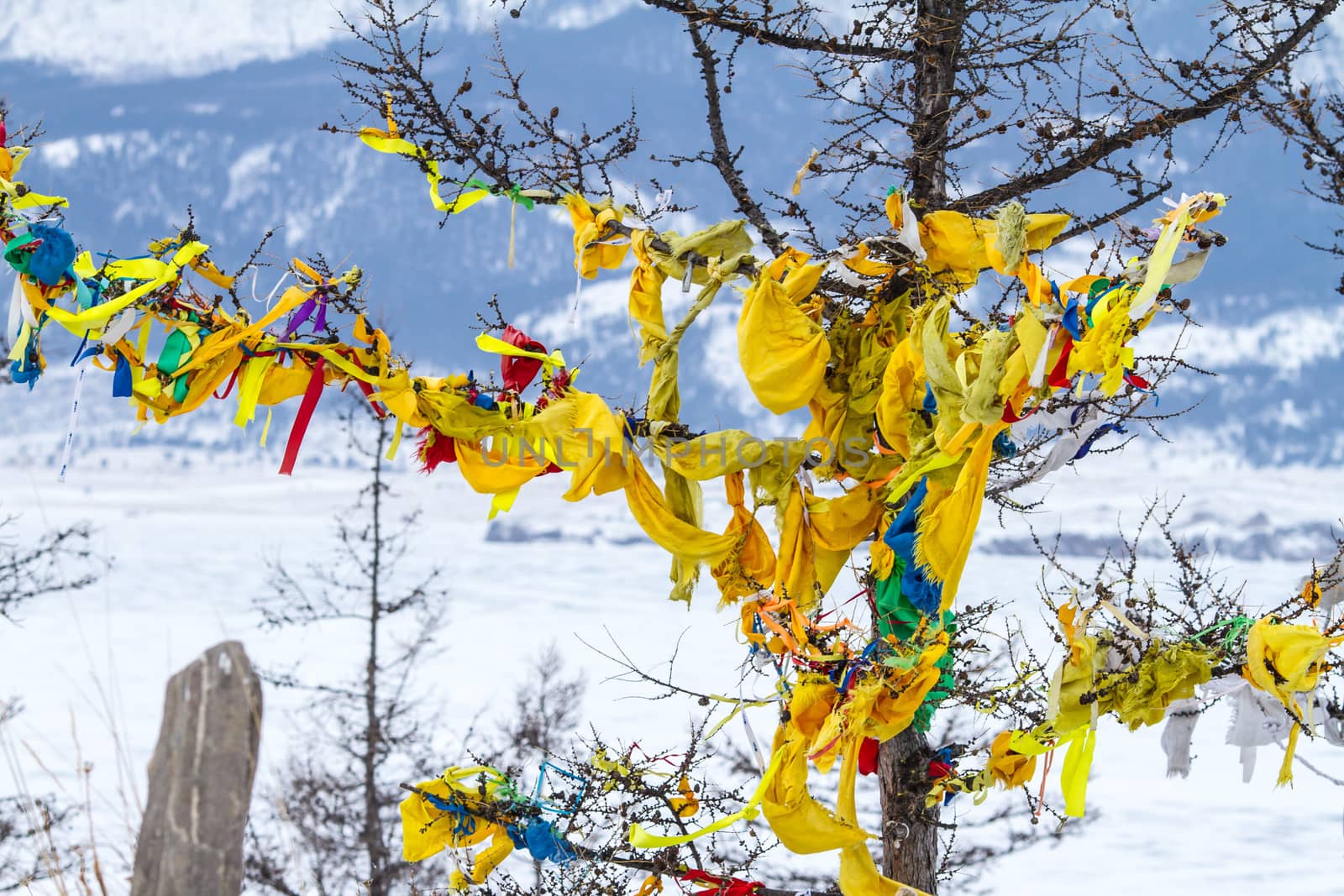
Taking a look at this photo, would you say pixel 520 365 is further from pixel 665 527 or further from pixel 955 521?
pixel 955 521

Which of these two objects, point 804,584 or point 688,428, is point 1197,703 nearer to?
point 804,584

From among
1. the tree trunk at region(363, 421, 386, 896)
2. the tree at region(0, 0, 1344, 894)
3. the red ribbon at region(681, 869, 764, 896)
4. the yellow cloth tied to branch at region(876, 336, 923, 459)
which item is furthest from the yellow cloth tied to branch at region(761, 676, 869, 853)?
the tree trunk at region(363, 421, 386, 896)

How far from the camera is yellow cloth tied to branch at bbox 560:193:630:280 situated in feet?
11.8

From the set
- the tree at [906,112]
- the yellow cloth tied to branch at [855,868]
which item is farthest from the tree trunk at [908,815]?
the yellow cloth tied to branch at [855,868]

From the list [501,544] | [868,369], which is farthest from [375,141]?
[501,544]

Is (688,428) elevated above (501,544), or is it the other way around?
(501,544)

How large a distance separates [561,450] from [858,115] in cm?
200

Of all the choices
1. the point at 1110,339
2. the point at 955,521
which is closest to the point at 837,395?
the point at 955,521

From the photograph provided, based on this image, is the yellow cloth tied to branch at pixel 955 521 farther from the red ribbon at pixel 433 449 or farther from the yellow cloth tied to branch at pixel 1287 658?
the red ribbon at pixel 433 449

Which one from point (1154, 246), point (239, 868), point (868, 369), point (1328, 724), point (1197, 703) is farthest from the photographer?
point (868, 369)

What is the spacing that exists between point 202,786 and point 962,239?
2.28 m

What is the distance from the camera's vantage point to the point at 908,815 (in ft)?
13.9

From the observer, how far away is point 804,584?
3.58m

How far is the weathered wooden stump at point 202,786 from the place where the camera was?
2.35m
